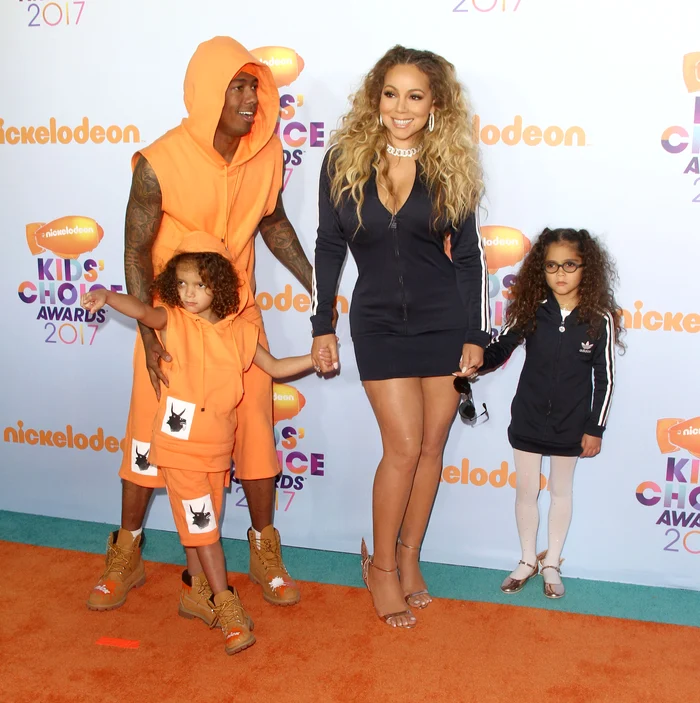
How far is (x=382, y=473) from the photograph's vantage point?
2869 millimetres

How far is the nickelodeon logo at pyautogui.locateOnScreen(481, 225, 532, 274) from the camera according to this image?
3.05 meters

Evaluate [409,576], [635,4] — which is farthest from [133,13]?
[409,576]

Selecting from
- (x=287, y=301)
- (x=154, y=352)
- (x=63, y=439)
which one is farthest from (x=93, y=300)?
(x=63, y=439)

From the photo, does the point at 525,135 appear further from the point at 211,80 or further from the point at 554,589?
the point at 554,589

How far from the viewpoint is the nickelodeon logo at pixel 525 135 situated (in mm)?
2916

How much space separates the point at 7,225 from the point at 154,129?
31.9 inches

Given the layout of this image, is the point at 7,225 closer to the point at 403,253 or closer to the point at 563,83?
the point at 403,253

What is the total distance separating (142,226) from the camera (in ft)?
9.05

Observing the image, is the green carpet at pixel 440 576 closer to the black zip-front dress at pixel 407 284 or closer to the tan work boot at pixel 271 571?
the tan work boot at pixel 271 571

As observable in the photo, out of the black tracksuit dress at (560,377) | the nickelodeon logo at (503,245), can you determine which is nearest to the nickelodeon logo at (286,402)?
the black tracksuit dress at (560,377)

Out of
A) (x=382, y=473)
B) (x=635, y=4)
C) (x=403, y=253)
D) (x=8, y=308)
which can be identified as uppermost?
(x=635, y=4)

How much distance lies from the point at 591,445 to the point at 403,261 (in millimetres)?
959

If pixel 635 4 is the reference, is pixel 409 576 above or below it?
below

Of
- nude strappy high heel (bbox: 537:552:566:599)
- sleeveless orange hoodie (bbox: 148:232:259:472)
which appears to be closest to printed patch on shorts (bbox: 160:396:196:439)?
sleeveless orange hoodie (bbox: 148:232:259:472)
